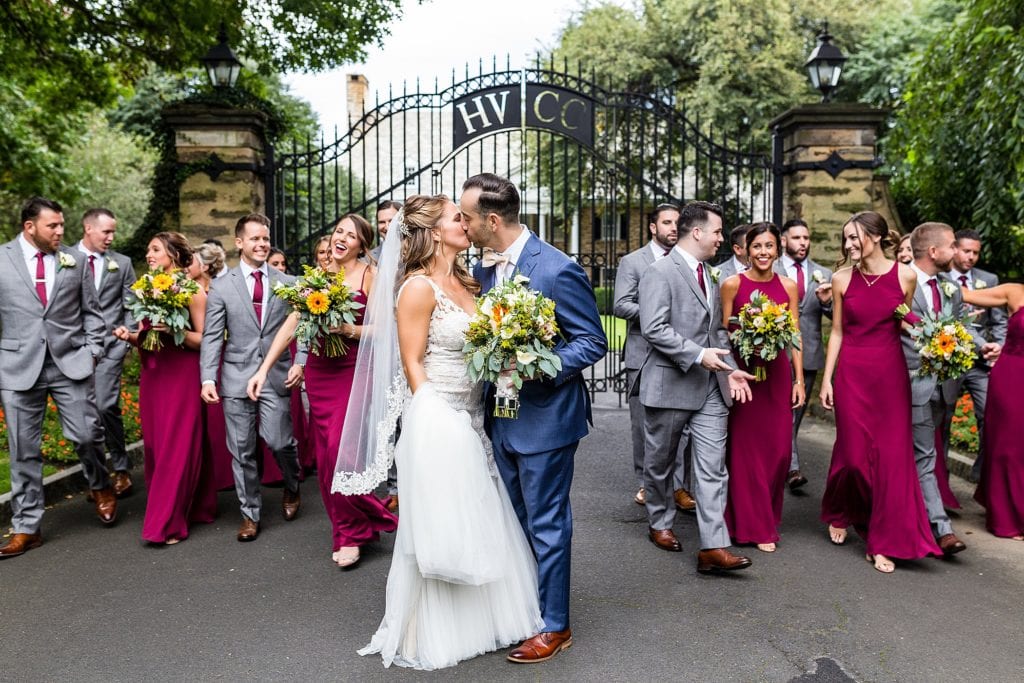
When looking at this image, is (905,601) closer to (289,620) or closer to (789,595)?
(789,595)

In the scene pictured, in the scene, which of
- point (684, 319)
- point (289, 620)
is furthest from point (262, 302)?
point (684, 319)

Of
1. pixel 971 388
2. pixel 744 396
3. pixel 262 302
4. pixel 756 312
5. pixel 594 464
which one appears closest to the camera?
pixel 744 396

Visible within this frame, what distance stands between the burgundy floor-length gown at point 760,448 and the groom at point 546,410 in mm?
2136

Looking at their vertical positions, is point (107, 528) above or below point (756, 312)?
below

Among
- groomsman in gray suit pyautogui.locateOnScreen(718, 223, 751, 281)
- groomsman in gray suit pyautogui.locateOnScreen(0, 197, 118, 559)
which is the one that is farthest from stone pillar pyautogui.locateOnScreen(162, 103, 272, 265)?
groomsman in gray suit pyautogui.locateOnScreen(718, 223, 751, 281)

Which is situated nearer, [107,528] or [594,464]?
[107,528]

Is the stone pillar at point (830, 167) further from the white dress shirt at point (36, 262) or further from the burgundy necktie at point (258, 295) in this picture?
the white dress shirt at point (36, 262)

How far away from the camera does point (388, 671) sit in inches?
166

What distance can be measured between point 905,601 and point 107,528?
5689 millimetres

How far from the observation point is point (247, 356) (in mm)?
6531

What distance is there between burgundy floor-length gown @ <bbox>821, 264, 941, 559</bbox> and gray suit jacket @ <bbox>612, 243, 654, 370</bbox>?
70.2 inches

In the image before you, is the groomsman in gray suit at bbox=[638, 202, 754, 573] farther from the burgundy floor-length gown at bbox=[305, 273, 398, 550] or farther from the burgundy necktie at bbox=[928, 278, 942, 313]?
the burgundy floor-length gown at bbox=[305, 273, 398, 550]

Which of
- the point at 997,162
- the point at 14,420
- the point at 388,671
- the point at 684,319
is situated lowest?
the point at 388,671

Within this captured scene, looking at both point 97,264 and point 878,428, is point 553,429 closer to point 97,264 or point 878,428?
point 878,428
